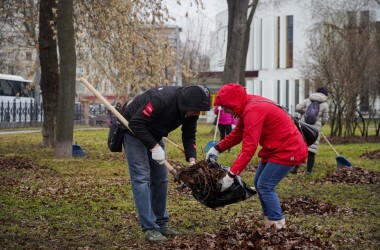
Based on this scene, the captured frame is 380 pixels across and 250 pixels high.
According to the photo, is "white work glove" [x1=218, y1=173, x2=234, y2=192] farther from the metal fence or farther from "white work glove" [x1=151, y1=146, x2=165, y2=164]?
the metal fence

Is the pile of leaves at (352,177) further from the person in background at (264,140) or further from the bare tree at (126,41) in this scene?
the bare tree at (126,41)

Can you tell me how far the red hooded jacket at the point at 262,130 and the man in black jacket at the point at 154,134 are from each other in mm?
274

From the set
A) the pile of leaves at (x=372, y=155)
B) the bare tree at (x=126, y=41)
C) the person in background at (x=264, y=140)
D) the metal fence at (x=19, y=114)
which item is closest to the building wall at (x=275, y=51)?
the metal fence at (x=19, y=114)

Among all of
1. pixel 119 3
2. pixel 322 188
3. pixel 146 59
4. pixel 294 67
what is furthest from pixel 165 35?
pixel 294 67

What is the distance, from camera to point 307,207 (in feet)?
32.8

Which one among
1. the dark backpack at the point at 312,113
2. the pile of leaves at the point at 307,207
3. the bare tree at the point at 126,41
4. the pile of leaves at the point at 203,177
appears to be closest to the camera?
the pile of leaves at the point at 203,177

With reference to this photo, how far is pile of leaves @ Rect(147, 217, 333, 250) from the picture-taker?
21.4 ft

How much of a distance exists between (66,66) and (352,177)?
7630 mm

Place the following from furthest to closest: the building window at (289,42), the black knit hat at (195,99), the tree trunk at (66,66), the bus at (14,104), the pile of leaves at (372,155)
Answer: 1. the building window at (289,42)
2. the bus at (14,104)
3. the pile of leaves at (372,155)
4. the tree trunk at (66,66)
5. the black knit hat at (195,99)

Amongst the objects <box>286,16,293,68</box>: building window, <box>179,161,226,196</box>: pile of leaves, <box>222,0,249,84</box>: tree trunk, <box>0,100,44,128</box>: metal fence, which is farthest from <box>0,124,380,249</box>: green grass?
<box>286,16,293,68</box>: building window

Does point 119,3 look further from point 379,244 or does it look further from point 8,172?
point 379,244

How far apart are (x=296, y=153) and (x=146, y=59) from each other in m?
15.8

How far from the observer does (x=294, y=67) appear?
69.2 m

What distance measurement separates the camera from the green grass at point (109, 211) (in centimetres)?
782
